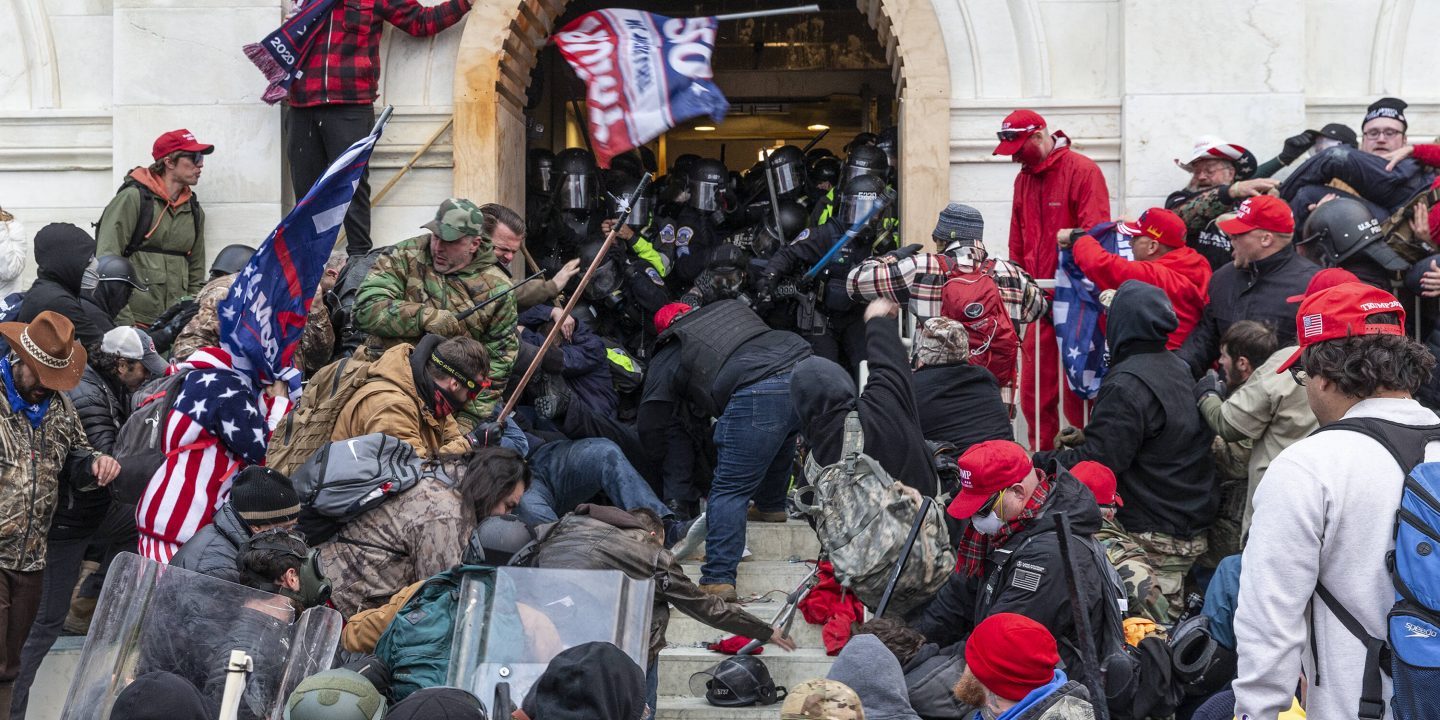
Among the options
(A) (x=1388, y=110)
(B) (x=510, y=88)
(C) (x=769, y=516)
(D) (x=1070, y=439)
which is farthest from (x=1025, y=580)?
(B) (x=510, y=88)

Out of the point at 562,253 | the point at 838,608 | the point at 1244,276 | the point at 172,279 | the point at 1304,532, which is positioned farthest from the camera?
Result: the point at 562,253

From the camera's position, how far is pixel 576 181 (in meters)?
12.5

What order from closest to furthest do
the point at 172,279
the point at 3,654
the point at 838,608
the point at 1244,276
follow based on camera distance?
the point at 3,654 < the point at 838,608 < the point at 1244,276 < the point at 172,279

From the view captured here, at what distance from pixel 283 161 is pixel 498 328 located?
335cm

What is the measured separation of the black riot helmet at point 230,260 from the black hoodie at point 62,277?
162cm

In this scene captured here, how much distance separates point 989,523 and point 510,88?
641 cm

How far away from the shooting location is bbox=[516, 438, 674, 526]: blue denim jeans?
819 centimetres

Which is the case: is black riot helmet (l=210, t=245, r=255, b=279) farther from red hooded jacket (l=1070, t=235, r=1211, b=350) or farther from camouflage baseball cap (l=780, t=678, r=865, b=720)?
camouflage baseball cap (l=780, t=678, r=865, b=720)

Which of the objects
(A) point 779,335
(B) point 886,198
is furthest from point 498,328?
(B) point 886,198

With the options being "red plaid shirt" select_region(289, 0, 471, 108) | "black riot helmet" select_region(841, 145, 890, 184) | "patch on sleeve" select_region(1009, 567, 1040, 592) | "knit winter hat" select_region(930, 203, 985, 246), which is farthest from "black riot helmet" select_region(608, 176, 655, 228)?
"patch on sleeve" select_region(1009, 567, 1040, 592)

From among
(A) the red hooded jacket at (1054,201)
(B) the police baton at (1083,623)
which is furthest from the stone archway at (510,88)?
(B) the police baton at (1083,623)

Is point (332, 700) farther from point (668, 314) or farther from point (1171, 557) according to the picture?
point (668, 314)

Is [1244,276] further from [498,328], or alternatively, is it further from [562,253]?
[562,253]

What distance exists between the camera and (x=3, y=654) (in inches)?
260
